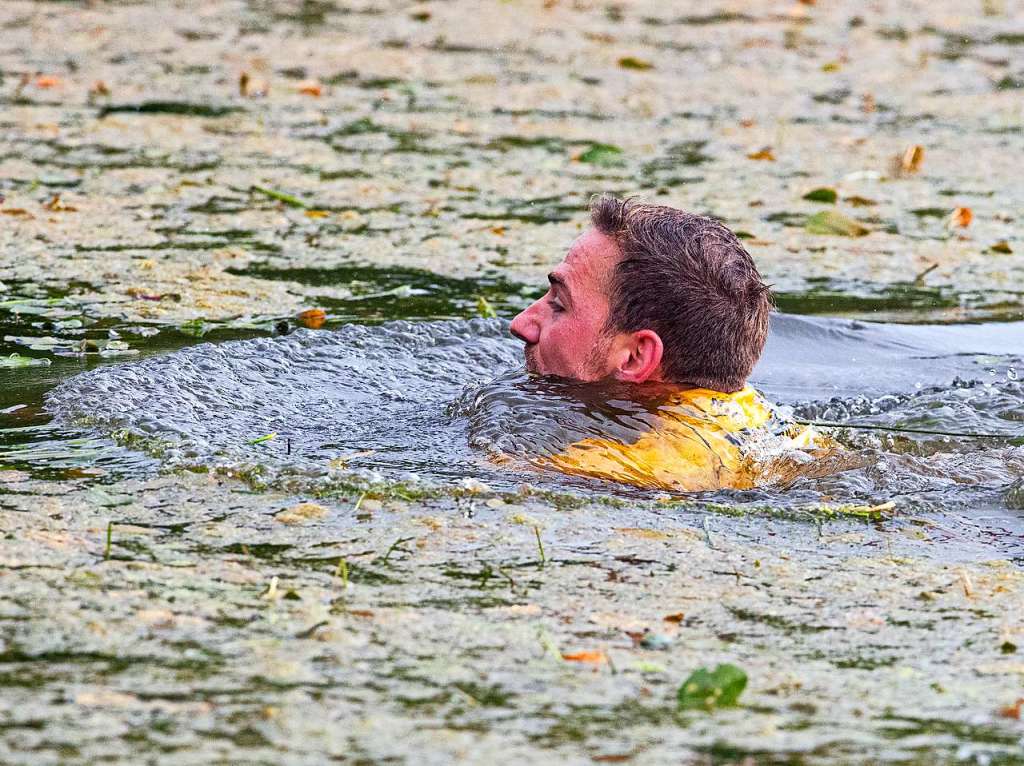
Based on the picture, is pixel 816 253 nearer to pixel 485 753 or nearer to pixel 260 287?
pixel 260 287

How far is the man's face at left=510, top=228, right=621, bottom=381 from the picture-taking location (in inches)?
198

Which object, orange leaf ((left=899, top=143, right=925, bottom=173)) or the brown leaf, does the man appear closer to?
the brown leaf

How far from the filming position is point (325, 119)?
10.3 metres

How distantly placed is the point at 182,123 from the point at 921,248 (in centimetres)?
448

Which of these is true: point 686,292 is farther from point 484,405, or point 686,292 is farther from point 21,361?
point 21,361

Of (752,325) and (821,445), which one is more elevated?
(752,325)

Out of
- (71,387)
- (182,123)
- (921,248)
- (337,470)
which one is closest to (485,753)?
(337,470)

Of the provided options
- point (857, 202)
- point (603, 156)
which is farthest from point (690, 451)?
point (603, 156)

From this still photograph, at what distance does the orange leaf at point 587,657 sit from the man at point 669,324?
154 centimetres

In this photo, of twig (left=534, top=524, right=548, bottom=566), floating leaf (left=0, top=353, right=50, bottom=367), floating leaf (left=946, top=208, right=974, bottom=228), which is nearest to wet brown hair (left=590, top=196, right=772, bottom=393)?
twig (left=534, top=524, right=548, bottom=566)

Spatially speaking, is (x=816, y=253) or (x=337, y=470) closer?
(x=337, y=470)

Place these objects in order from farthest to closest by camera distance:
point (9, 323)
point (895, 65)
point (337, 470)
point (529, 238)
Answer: point (895, 65), point (529, 238), point (9, 323), point (337, 470)

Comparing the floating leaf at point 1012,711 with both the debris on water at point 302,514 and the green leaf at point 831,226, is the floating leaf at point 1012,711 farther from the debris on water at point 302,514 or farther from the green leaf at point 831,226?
the green leaf at point 831,226

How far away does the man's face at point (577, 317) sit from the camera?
5.02m
